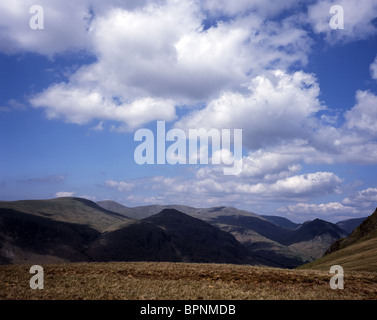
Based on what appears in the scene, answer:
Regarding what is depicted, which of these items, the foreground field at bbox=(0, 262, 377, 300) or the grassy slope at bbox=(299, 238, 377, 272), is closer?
the foreground field at bbox=(0, 262, 377, 300)

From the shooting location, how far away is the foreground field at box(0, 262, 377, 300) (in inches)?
693

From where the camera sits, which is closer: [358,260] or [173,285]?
[173,285]

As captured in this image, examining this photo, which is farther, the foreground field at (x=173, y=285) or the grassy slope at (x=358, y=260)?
the grassy slope at (x=358, y=260)

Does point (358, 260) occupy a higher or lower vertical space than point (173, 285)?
lower

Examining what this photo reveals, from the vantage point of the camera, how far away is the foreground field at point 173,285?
17.6 meters

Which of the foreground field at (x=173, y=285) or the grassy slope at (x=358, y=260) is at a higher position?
the foreground field at (x=173, y=285)

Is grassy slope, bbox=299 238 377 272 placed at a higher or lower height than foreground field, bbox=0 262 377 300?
lower

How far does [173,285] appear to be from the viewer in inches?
813
